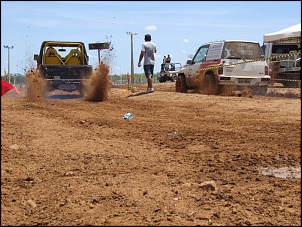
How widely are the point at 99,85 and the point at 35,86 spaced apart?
1877 millimetres

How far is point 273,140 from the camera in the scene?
5.97 meters

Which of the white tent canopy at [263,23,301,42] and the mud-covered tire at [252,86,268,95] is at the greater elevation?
the white tent canopy at [263,23,301,42]

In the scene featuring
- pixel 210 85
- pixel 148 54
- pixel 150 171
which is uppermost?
pixel 148 54

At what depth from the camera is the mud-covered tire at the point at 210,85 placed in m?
13.4

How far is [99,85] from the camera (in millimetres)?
12680

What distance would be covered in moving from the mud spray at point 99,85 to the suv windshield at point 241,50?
143 inches

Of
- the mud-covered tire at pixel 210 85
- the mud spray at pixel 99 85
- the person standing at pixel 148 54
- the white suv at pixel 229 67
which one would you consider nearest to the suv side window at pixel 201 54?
the white suv at pixel 229 67

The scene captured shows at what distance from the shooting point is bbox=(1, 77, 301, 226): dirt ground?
3541 millimetres

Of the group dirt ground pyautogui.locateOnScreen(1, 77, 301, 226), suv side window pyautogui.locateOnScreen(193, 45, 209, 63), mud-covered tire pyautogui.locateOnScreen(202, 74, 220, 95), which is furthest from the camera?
suv side window pyautogui.locateOnScreen(193, 45, 209, 63)

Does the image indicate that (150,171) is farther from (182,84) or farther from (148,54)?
(182,84)

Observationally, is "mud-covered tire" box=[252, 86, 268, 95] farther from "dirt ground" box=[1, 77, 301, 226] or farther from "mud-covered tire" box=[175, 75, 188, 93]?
"dirt ground" box=[1, 77, 301, 226]

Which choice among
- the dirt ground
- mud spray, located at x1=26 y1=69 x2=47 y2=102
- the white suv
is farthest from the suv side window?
the dirt ground

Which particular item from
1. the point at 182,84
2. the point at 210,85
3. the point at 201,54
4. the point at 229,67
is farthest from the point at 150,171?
the point at 182,84

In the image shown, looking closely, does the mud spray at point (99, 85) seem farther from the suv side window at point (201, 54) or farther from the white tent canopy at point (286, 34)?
the white tent canopy at point (286, 34)
